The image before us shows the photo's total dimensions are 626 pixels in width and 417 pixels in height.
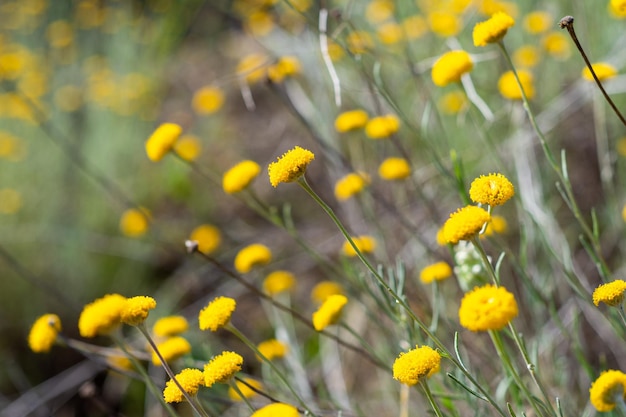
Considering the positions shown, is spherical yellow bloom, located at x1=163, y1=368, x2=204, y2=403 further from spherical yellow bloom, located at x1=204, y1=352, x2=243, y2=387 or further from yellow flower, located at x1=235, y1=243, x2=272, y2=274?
yellow flower, located at x1=235, y1=243, x2=272, y2=274

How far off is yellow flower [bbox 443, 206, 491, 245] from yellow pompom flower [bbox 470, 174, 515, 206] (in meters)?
0.05

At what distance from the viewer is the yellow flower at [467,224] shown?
895mm

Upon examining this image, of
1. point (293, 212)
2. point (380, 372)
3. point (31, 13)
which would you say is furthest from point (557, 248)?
point (31, 13)

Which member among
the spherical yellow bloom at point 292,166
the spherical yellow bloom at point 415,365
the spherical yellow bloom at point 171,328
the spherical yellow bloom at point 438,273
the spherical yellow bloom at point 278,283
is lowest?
the spherical yellow bloom at point 278,283

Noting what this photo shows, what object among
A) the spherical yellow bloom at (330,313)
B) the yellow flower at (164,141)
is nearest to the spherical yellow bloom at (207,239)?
the yellow flower at (164,141)

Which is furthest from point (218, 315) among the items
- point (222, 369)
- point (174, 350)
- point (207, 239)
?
point (207, 239)

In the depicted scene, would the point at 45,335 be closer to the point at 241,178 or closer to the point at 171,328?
the point at 171,328

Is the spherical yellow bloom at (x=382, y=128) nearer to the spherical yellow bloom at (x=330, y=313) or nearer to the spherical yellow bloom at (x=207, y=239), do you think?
the spherical yellow bloom at (x=330, y=313)

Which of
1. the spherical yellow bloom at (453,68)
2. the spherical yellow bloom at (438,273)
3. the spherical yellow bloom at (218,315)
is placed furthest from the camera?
the spherical yellow bloom at (438,273)

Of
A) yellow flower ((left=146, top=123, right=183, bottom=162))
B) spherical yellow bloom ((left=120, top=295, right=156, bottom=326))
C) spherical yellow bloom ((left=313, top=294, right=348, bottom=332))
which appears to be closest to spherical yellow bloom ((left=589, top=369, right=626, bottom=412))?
spherical yellow bloom ((left=313, top=294, right=348, bottom=332))

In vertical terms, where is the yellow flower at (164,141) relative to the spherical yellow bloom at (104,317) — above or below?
above

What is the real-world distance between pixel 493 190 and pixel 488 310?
23 centimetres

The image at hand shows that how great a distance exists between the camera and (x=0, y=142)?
10.4 ft

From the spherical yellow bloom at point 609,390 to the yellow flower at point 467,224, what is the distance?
0.26 meters
